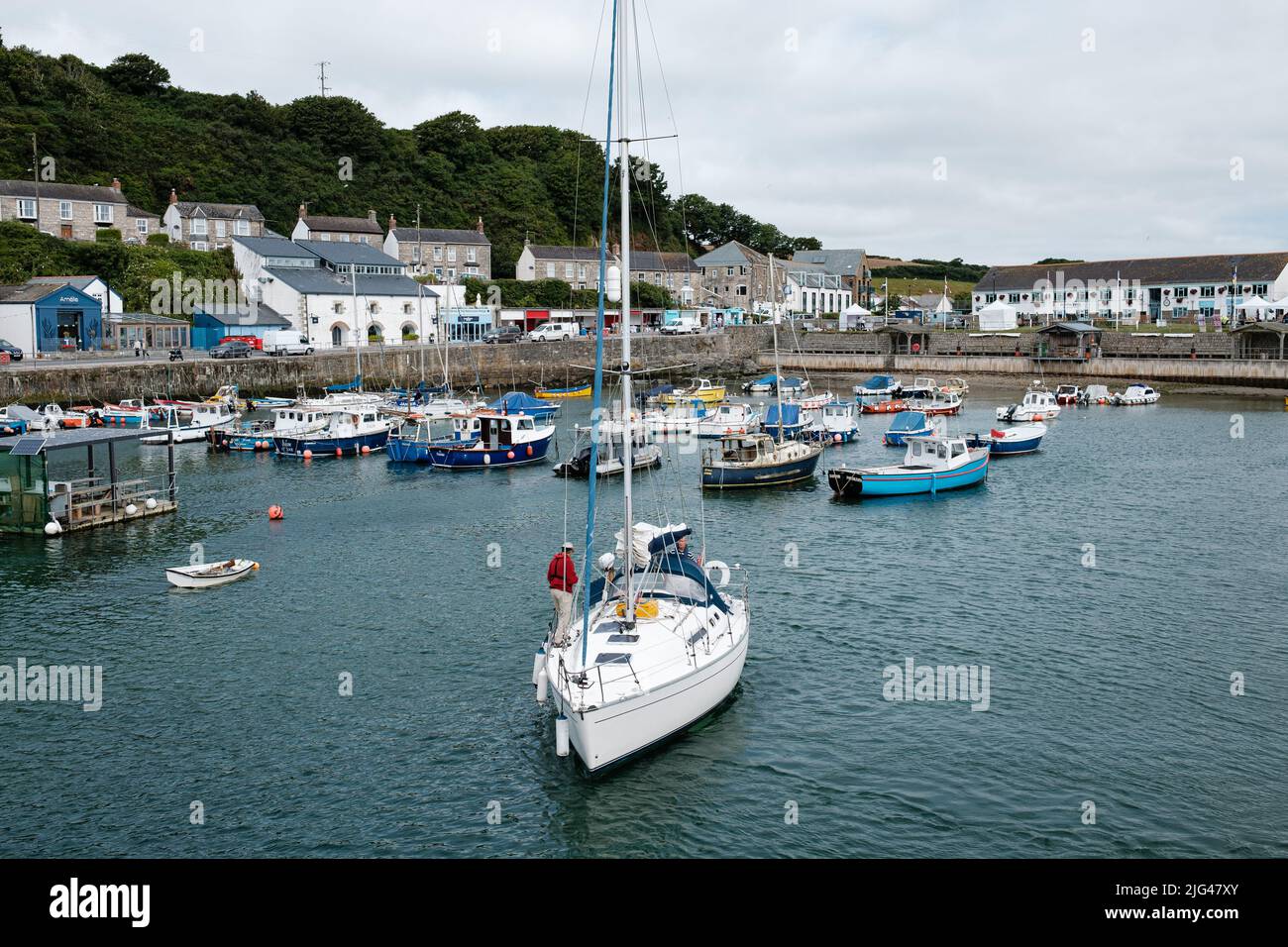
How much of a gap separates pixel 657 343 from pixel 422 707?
83641 millimetres

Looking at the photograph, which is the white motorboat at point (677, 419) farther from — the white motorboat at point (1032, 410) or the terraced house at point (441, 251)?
the terraced house at point (441, 251)

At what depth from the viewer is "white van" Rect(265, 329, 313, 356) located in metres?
81.5

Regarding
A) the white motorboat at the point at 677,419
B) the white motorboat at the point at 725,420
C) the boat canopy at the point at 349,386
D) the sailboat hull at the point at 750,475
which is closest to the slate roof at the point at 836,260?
the boat canopy at the point at 349,386

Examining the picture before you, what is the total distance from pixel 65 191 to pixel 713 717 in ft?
303

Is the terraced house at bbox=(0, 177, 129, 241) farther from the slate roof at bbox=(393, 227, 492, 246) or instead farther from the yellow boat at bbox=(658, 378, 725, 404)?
the yellow boat at bbox=(658, 378, 725, 404)

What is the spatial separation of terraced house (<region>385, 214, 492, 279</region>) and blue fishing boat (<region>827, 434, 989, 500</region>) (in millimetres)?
74853

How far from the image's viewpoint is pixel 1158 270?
118m

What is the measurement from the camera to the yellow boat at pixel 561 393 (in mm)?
81875

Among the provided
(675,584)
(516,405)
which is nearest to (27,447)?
(675,584)

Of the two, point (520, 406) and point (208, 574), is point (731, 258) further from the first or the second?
point (208, 574)

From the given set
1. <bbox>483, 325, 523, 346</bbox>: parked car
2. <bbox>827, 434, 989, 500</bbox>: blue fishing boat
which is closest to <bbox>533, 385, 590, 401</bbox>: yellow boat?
<bbox>483, 325, 523, 346</bbox>: parked car

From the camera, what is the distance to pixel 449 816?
16.6 meters

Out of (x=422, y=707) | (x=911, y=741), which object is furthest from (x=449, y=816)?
(x=911, y=741)
